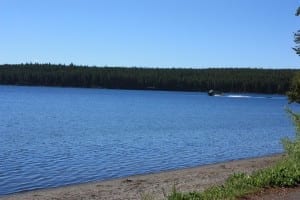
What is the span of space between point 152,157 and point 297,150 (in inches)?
483

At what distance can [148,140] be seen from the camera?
36.8 m

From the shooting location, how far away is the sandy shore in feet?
55.5

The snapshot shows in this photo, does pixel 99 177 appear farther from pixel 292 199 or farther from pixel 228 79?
pixel 228 79

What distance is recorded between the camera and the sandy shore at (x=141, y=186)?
666 inches

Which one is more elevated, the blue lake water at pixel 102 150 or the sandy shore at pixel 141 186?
the sandy shore at pixel 141 186

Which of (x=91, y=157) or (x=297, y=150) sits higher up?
(x=297, y=150)

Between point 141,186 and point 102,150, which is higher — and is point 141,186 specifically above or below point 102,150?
above

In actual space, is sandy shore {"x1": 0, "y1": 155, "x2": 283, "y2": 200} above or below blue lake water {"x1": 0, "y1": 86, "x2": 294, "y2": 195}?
above

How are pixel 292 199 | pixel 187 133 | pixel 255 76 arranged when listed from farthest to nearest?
pixel 255 76 → pixel 187 133 → pixel 292 199

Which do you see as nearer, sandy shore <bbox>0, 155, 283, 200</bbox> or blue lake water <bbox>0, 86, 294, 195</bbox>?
sandy shore <bbox>0, 155, 283, 200</bbox>

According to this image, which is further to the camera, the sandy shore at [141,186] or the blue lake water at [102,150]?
the blue lake water at [102,150]

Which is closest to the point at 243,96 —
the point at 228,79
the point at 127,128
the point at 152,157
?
the point at 228,79

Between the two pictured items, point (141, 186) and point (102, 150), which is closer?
point (141, 186)

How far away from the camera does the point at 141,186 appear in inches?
734
